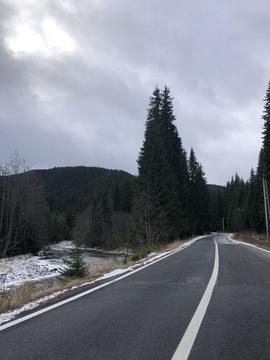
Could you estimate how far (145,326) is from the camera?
20.9 feet

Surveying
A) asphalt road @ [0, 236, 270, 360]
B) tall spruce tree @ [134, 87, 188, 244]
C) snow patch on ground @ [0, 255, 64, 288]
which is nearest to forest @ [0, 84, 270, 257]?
tall spruce tree @ [134, 87, 188, 244]

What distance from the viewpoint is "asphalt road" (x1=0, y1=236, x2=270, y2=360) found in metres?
5.11

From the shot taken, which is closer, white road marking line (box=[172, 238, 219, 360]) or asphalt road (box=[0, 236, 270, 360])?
white road marking line (box=[172, 238, 219, 360])

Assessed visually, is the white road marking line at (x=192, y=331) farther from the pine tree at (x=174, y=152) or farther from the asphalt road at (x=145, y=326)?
the pine tree at (x=174, y=152)

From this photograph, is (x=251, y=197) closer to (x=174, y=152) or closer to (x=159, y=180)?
(x=174, y=152)

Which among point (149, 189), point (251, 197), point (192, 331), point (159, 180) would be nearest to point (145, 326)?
point (192, 331)

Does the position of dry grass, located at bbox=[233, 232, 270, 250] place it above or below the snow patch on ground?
above

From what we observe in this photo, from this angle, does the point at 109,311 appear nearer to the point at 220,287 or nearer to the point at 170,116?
the point at 220,287

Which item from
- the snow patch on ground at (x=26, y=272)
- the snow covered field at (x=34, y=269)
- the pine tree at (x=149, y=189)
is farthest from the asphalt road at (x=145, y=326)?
the pine tree at (x=149, y=189)

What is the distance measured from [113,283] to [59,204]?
606ft

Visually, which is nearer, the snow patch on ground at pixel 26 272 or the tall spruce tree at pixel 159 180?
the snow patch on ground at pixel 26 272

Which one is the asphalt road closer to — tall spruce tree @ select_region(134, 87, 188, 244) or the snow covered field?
the snow covered field

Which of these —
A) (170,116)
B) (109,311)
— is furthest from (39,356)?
(170,116)

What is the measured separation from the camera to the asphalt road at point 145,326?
511 centimetres
